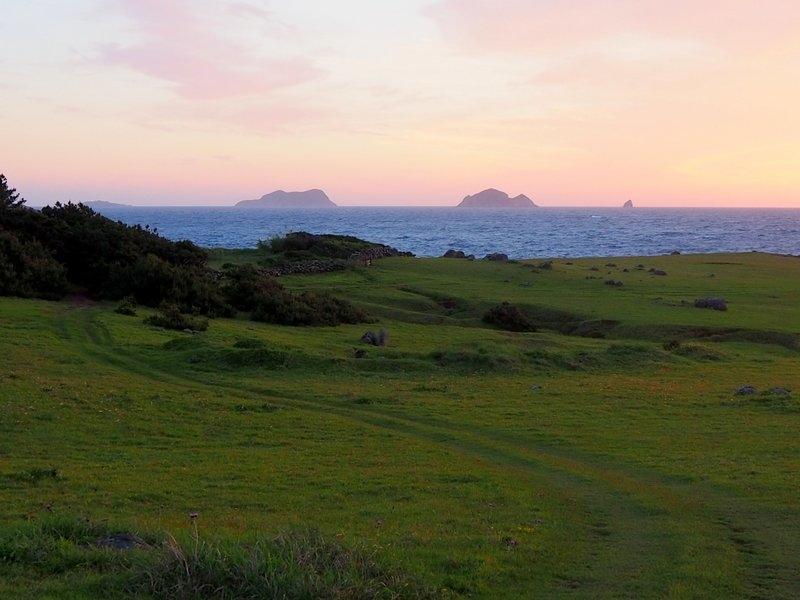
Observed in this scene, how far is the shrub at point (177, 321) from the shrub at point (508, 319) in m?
14.2

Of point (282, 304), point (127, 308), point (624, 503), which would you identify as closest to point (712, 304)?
point (282, 304)

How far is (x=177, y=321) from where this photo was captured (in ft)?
102

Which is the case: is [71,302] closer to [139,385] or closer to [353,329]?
[353,329]

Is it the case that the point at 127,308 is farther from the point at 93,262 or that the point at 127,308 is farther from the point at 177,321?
the point at 93,262

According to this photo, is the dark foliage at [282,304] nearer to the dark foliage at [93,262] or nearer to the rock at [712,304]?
the dark foliage at [93,262]

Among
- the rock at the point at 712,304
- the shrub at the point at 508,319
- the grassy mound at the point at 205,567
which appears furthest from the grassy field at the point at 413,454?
the rock at the point at 712,304

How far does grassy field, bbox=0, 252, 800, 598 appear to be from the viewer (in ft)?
30.5

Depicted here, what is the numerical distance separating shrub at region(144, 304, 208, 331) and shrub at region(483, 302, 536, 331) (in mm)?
14172

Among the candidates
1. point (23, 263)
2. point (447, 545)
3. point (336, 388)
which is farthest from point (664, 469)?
point (23, 263)

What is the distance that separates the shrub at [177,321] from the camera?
1216 inches

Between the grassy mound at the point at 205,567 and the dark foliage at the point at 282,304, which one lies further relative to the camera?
the dark foliage at the point at 282,304

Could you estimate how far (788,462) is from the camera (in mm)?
15656

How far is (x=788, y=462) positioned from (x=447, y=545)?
897 cm

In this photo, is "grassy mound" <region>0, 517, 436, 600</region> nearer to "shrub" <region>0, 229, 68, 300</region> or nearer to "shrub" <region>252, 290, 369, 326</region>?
"shrub" <region>252, 290, 369, 326</region>
